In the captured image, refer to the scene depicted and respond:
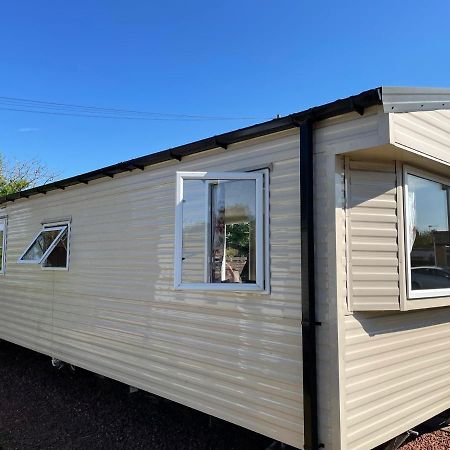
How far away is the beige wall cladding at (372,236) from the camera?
116 inches

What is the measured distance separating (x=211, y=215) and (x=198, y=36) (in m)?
6.69

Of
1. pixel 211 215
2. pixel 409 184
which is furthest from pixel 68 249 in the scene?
pixel 409 184

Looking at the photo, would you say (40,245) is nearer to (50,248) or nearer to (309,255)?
(50,248)

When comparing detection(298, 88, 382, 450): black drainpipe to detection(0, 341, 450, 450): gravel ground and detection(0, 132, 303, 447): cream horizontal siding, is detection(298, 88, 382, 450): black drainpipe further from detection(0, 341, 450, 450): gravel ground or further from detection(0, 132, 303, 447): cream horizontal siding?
detection(0, 341, 450, 450): gravel ground

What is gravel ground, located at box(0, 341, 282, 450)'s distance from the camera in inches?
154

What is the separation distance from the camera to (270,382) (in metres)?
3.13

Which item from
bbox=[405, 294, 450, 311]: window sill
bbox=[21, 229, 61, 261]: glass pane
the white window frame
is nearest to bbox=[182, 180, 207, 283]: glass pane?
bbox=[405, 294, 450, 311]: window sill

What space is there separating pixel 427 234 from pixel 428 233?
0.8 inches

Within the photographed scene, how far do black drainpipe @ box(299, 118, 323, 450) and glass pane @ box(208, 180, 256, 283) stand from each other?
0.46 m

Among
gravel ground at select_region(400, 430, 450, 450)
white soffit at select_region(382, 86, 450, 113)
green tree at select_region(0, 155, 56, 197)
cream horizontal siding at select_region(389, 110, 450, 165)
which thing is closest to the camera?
white soffit at select_region(382, 86, 450, 113)

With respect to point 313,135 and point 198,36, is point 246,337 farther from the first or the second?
point 198,36

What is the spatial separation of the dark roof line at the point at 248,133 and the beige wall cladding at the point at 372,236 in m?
0.42

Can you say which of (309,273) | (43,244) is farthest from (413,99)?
(43,244)

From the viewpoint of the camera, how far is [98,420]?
4.48 metres
